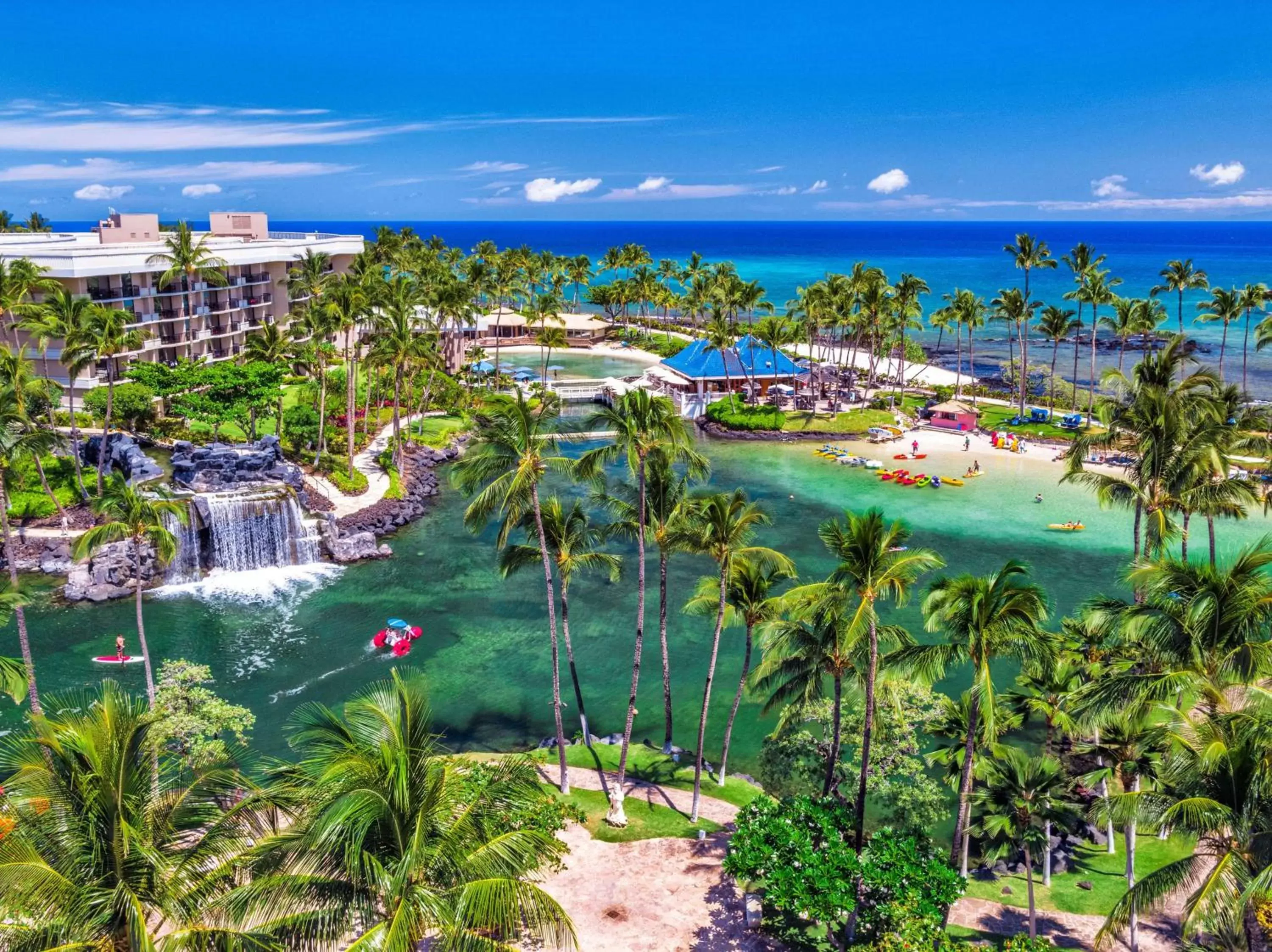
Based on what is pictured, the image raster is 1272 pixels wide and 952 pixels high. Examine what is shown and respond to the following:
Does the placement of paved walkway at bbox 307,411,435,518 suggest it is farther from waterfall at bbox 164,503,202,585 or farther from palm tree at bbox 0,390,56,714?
palm tree at bbox 0,390,56,714

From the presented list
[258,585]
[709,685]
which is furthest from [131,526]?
[709,685]

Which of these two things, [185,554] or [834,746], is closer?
[834,746]

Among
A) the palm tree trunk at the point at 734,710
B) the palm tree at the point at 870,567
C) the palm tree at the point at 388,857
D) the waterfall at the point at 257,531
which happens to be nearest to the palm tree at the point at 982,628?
the palm tree at the point at 870,567

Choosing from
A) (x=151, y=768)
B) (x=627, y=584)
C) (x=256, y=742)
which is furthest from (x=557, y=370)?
(x=151, y=768)

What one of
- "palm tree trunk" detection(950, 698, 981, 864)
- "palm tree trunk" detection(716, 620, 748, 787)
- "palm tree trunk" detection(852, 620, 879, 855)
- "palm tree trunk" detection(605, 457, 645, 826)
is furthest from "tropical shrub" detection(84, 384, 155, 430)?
"palm tree trunk" detection(950, 698, 981, 864)

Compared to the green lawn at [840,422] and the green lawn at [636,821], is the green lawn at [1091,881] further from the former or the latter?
the green lawn at [840,422]

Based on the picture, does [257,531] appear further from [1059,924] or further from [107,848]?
[1059,924]
